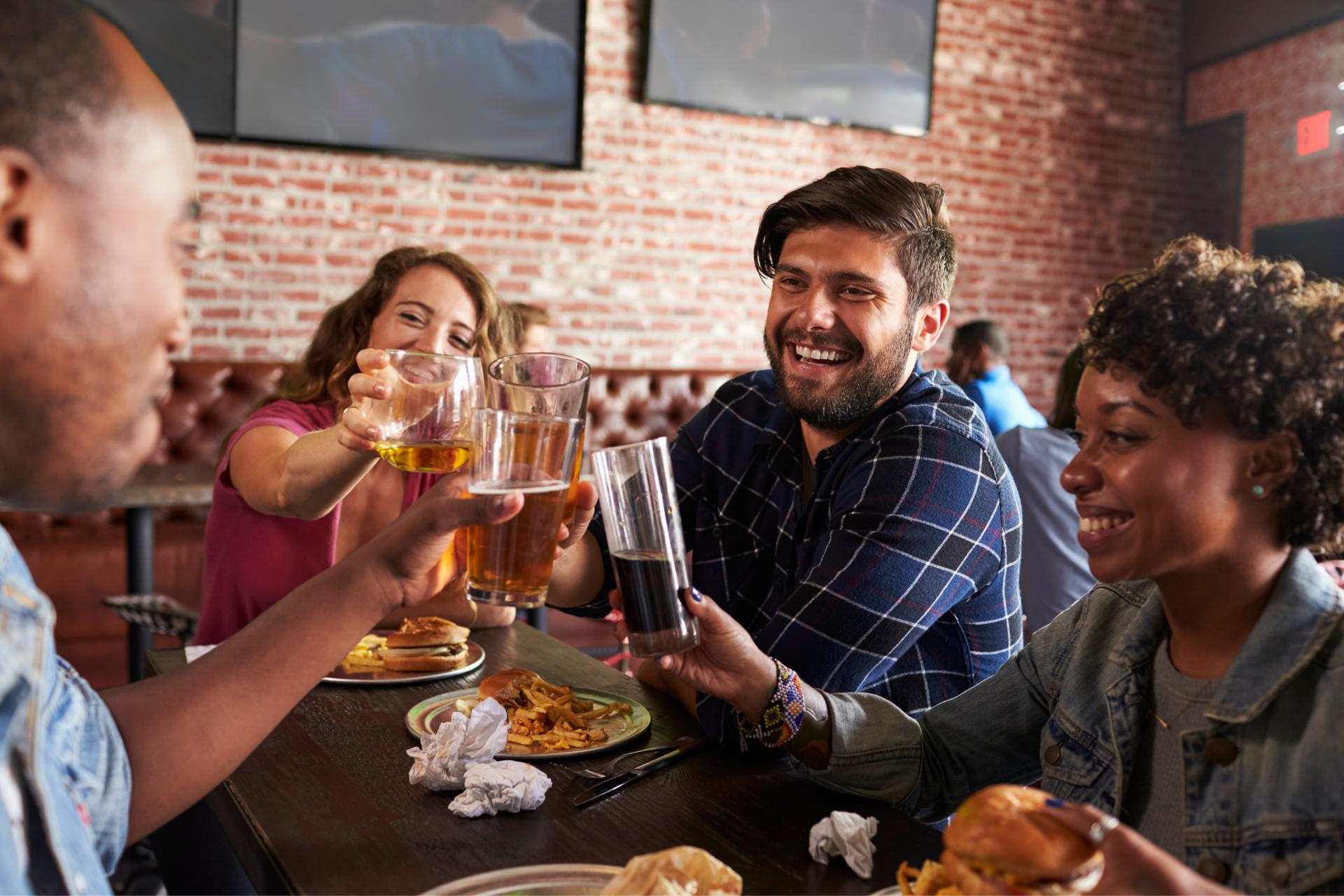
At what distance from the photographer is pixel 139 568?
3.17 meters

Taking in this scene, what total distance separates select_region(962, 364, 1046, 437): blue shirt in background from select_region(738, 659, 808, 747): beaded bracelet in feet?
10.2

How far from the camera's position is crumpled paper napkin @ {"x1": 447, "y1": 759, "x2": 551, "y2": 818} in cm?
111

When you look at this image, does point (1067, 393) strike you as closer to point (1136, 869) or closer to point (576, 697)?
point (576, 697)

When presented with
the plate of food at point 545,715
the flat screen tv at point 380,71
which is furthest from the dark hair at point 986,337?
the plate of food at point 545,715

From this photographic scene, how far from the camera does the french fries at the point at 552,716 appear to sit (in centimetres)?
131

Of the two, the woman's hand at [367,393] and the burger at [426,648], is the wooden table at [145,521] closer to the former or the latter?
the burger at [426,648]

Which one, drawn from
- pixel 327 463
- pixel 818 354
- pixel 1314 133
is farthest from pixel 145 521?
pixel 1314 133

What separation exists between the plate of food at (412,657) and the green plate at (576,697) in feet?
0.30

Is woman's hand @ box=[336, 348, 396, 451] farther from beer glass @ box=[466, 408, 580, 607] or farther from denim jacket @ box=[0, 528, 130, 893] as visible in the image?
denim jacket @ box=[0, 528, 130, 893]

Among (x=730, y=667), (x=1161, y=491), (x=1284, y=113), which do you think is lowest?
(x=730, y=667)

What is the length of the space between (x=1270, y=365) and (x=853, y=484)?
68cm

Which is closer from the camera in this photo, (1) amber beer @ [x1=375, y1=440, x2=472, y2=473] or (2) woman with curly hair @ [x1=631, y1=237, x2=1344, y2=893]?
(2) woman with curly hair @ [x1=631, y1=237, x2=1344, y2=893]

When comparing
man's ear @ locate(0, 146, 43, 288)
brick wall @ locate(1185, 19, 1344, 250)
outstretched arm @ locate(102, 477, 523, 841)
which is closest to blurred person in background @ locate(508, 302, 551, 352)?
outstretched arm @ locate(102, 477, 523, 841)

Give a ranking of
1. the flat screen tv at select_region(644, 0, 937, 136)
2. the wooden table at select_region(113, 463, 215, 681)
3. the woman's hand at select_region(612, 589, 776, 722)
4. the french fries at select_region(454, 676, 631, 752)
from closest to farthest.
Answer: the woman's hand at select_region(612, 589, 776, 722)
the french fries at select_region(454, 676, 631, 752)
the wooden table at select_region(113, 463, 215, 681)
the flat screen tv at select_region(644, 0, 937, 136)
